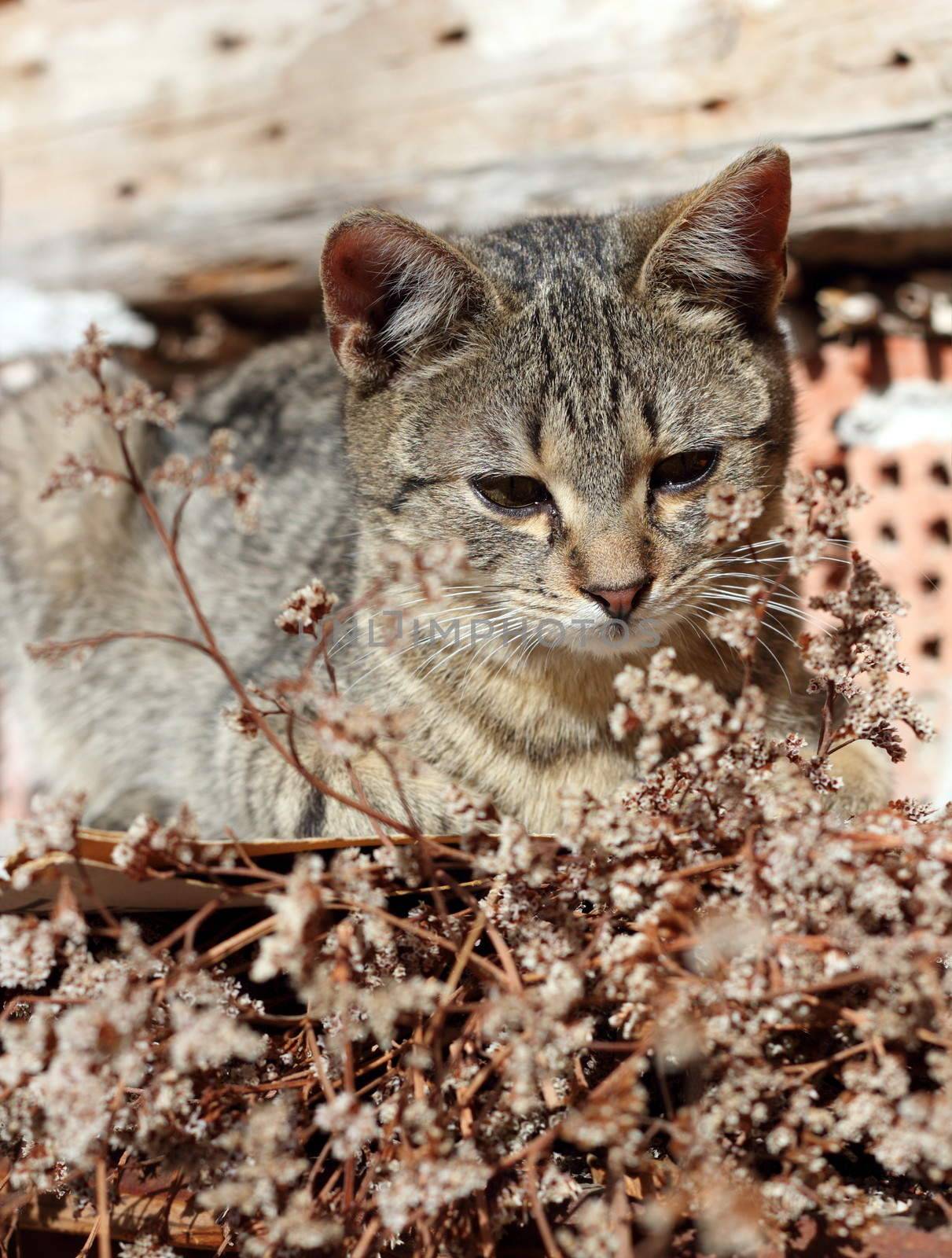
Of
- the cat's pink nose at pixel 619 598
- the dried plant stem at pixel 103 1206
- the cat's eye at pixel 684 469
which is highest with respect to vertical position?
the cat's eye at pixel 684 469

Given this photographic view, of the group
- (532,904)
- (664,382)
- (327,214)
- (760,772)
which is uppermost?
(327,214)

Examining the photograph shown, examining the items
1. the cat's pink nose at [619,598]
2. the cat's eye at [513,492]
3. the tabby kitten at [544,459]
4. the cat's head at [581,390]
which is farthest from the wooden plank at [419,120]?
the cat's pink nose at [619,598]

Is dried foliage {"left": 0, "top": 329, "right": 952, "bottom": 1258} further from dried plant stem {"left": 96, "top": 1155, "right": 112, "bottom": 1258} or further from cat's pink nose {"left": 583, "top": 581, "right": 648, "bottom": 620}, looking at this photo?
cat's pink nose {"left": 583, "top": 581, "right": 648, "bottom": 620}

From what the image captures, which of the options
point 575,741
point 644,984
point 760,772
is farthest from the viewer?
point 575,741

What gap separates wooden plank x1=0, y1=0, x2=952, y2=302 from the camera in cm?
254

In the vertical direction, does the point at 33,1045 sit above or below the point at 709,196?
below

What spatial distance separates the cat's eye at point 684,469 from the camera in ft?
5.70

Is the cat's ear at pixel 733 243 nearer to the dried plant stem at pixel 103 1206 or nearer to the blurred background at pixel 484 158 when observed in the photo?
the blurred background at pixel 484 158

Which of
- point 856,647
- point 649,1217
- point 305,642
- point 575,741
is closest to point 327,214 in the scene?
point 305,642

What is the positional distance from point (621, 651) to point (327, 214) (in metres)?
1.77

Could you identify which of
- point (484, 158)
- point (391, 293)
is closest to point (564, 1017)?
point (391, 293)

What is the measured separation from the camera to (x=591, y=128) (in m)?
2.77

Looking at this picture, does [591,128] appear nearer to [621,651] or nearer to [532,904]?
[621,651]

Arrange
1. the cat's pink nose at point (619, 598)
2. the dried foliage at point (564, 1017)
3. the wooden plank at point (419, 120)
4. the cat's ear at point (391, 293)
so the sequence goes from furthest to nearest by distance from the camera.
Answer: the wooden plank at point (419, 120) < the cat's ear at point (391, 293) < the cat's pink nose at point (619, 598) < the dried foliage at point (564, 1017)
